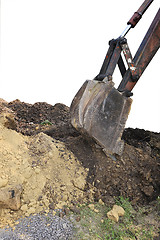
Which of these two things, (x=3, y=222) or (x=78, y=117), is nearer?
(x=3, y=222)

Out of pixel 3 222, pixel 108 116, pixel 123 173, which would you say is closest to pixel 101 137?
pixel 108 116

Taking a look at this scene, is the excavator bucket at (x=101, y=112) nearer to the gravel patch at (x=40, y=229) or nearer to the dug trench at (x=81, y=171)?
the dug trench at (x=81, y=171)

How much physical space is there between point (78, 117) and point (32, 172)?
3.84 ft

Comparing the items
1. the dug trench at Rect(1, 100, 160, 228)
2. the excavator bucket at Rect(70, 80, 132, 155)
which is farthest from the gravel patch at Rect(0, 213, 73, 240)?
the excavator bucket at Rect(70, 80, 132, 155)

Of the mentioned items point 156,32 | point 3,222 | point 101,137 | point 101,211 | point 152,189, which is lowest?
point 3,222

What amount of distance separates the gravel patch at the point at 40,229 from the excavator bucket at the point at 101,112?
1540 mm

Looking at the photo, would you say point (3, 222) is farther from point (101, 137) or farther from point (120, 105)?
point (120, 105)

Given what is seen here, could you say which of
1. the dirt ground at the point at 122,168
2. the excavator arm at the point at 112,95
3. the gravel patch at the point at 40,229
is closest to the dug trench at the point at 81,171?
the dirt ground at the point at 122,168

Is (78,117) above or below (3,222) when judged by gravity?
above

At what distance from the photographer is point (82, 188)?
452 cm

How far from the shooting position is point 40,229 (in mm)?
3693

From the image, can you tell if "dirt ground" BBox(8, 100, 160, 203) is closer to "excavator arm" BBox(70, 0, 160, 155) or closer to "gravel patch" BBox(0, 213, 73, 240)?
"excavator arm" BBox(70, 0, 160, 155)

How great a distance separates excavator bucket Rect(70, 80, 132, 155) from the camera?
15.5 ft

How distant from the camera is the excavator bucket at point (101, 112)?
4.71 m
